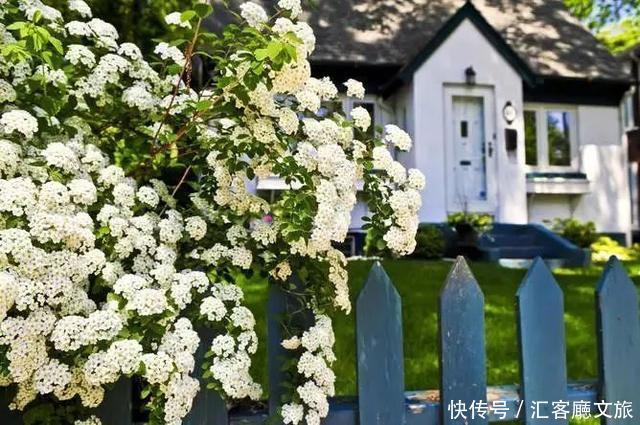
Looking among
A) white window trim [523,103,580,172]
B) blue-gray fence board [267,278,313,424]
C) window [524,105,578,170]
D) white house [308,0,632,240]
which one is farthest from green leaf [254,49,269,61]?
window [524,105,578,170]

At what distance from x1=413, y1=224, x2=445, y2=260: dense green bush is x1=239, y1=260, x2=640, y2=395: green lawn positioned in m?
2.17

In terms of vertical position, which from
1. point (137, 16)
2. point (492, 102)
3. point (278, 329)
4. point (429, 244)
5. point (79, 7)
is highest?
point (137, 16)

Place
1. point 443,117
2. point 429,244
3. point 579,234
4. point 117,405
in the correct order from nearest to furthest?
point 117,405 < point 429,244 < point 579,234 < point 443,117

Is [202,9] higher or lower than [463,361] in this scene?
higher

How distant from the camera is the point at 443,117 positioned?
39.0 feet

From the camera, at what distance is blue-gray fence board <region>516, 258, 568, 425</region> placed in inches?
78.6

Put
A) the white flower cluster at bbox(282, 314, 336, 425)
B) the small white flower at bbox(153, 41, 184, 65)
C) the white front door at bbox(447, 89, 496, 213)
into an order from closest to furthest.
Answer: the white flower cluster at bbox(282, 314, 336, 425)
the small white flower at bbox(153, 41, 184, 65)
the white front door at bbox(447, 89, 496, 213)

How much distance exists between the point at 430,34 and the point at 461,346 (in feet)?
39.4

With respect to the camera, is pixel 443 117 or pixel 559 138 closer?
pixel 443 117

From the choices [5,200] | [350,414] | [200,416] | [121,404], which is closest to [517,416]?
[350,414]

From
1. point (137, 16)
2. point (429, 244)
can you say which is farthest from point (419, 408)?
point (137, 16)

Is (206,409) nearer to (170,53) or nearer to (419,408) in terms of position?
(419,408)

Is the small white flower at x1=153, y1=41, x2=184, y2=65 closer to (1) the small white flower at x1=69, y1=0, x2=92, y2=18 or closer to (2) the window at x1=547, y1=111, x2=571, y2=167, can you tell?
(1) the small white flower at x1=69, y1=0, x2=92, y2=18

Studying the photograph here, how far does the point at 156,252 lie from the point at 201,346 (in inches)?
12.5
